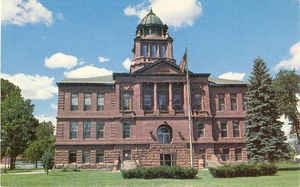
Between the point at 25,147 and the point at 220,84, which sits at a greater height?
the point at 220,84

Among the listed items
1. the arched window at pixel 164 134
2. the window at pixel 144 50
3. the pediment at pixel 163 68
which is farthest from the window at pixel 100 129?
the window at pixel 144 50

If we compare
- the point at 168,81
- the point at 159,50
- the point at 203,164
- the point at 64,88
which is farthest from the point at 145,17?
the point at 203,164

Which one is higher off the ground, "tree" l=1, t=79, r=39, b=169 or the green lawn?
"tree" l=1, t=79, r=39, b=169

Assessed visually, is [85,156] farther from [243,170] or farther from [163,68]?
[243,170]

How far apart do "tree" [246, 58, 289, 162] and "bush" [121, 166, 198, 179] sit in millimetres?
13233

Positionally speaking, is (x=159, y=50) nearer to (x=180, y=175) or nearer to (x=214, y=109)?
A: (x=214, y=109)

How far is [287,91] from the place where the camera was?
136ft

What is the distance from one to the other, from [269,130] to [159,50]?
78.7 feet

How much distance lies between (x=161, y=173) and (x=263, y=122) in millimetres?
16139

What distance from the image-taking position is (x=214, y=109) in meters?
44.5

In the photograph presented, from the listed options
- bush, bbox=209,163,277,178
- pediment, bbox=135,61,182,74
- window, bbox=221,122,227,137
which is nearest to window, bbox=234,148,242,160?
window, bbox=221,122,227,137

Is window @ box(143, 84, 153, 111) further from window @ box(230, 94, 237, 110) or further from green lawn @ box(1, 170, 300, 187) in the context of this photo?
green lawn @ box(1, 170, 300, 187)

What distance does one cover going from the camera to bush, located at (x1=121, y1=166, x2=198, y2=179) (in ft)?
78.3

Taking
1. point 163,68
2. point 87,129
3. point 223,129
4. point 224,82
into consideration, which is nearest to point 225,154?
point 223,129
